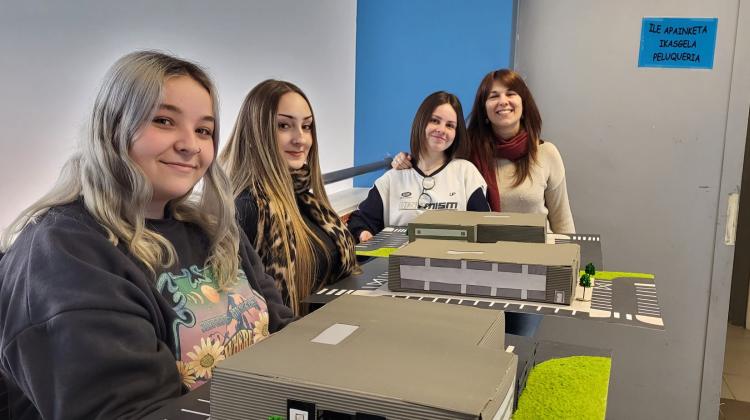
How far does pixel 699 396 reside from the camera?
2756 mm

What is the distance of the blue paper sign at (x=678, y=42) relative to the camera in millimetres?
2566

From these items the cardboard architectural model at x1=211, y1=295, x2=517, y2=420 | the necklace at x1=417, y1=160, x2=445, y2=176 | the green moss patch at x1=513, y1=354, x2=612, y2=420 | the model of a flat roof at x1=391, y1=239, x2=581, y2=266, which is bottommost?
the green moss patch at x1=513, y1=354, x2=612, y2=420

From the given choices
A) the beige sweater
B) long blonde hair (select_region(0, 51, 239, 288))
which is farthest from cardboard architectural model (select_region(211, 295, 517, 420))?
the beige sweater

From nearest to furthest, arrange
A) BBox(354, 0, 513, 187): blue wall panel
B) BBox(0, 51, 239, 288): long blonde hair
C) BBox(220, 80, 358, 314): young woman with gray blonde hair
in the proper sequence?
1. BBox(0, 51, 239, 288): long blonde hair
2. BBox(220, 80, 358, 314): young woman with gray blonde hair
3. BBox(354, 0, 513, 187): blue wall panel

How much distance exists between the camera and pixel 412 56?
2.88m

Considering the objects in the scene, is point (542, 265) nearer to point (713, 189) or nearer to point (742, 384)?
point (713, 189)

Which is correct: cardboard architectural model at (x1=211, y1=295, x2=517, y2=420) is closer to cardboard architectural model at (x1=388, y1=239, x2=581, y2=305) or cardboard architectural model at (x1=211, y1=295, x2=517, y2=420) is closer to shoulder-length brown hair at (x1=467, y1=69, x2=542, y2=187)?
cardboard architectural model at (x1=388, y1=239, x2=581, y2=305)

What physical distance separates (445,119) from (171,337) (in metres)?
1.51

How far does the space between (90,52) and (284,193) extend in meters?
0.54

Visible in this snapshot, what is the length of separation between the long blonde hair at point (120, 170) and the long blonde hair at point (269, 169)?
0.54 metres

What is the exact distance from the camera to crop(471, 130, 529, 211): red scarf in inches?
94.0

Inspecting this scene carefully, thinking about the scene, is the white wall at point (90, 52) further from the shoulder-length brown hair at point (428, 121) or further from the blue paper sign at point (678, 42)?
the blue paper sign at point (678, 42)

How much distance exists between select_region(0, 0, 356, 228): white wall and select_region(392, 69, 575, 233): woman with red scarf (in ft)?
2.05

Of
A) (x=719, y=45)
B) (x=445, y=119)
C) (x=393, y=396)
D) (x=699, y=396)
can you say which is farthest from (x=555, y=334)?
(x=393, y=396)
